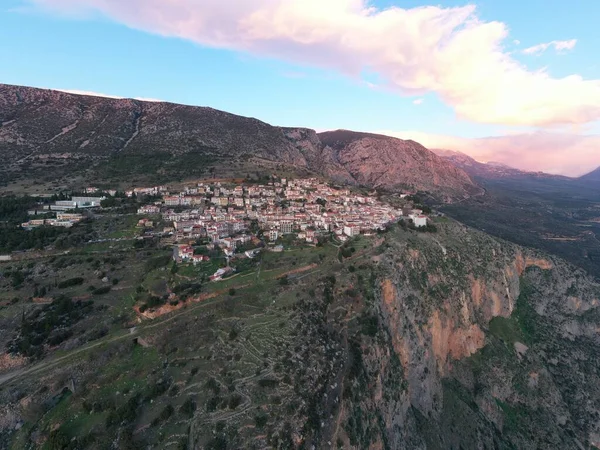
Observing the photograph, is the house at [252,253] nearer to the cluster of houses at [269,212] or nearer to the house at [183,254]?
the cluster of houses at [269,212]

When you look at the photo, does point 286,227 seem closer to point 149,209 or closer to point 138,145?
point 149,209

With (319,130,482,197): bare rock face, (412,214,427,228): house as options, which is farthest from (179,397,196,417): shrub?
(319,130,482,197): bare rock face

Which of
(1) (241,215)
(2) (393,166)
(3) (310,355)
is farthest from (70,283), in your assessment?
(2) (393,166)

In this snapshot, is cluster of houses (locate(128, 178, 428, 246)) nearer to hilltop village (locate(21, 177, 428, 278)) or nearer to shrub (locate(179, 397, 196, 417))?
hilltop village (locate(21, 177, 428, 278))

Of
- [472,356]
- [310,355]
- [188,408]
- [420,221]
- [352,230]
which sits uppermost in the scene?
[420,221]

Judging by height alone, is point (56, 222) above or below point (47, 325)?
above

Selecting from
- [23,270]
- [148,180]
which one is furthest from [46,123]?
[23,270]

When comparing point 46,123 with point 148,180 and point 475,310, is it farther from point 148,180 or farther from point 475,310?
point 475,310

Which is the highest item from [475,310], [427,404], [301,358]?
[301,358]
